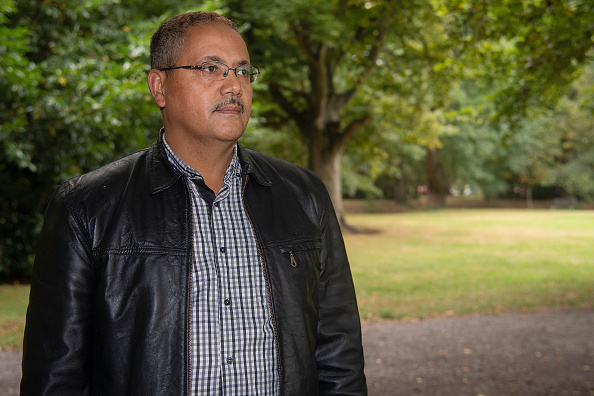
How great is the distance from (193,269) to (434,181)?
1632 inches

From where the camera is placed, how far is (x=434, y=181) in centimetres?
4188

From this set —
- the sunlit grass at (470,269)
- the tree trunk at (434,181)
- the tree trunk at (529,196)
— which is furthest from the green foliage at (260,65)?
the tree trunk at (529,196)

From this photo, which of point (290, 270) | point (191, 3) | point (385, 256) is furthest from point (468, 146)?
point (290, 270)

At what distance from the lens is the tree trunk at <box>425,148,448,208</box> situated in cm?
4100

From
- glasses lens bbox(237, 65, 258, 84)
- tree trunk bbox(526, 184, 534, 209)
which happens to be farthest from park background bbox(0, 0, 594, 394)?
tree trunk bbox(526, 184, 534, 209)

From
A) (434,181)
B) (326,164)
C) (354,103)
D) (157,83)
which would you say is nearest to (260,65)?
(326,164)

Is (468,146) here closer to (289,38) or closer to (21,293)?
(289,38)

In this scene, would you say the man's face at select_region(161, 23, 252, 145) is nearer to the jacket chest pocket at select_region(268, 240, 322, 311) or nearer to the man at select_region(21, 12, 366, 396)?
the man at select_region(21, 12, 366, 396)

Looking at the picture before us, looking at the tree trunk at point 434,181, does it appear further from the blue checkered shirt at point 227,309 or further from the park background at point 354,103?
the blue checkered shirt at point 227,309

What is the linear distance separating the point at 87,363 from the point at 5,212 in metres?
10.5

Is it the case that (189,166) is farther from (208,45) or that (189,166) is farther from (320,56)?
(320,56)

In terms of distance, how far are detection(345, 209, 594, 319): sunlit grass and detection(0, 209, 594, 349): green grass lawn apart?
0.7 inches

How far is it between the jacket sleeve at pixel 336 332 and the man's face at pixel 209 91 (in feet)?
1.61

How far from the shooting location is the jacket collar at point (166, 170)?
185cm
